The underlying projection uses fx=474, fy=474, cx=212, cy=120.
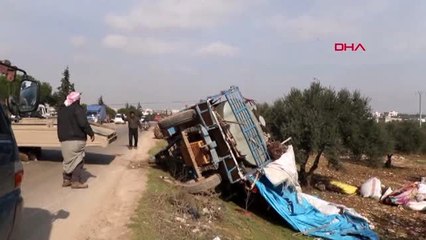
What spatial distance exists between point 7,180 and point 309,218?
846cm

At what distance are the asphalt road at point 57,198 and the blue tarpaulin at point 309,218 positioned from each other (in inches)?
153

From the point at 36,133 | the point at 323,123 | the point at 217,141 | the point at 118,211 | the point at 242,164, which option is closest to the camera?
the point at 118,211

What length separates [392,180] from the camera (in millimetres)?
25031

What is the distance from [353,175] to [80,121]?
18906mm

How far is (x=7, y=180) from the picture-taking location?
4.32 m

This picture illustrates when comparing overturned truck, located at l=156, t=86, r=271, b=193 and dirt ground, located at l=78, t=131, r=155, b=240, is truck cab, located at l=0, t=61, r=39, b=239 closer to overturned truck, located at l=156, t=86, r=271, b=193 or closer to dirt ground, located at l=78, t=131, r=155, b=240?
dirt ground, located at l=78, t=131, r=155, b=240

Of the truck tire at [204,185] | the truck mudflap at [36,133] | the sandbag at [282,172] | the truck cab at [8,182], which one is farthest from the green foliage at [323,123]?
the truck cab at [8,182]

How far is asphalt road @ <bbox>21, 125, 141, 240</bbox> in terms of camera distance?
6.73 m

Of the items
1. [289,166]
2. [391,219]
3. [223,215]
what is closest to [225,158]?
[289,166]

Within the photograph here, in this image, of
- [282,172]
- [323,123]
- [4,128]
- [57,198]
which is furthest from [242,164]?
[4,128]

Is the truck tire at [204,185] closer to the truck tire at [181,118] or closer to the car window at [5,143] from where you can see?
the truck tire at [181,118]

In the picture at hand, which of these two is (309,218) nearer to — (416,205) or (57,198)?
(57,198)

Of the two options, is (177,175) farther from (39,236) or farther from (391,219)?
(39,236)

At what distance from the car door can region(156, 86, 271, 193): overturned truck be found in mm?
7171
